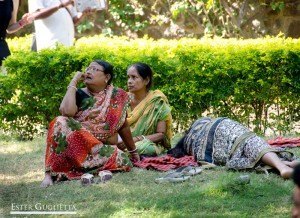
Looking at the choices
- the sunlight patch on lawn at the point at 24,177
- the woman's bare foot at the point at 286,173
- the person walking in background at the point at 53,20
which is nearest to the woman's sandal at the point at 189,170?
the woman's bare foot at the point at 286,173

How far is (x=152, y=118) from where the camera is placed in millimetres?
7172

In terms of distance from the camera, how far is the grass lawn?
498cm

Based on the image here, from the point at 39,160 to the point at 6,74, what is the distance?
7.01 feet

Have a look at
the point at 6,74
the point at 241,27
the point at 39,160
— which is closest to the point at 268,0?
the point at 241,27

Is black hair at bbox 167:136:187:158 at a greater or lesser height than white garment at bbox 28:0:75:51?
lesser

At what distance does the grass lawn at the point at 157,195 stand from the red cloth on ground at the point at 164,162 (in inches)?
4.7

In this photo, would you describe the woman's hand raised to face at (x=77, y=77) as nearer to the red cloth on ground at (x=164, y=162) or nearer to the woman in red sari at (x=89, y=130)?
the woman in red sari at (x=89, y=130)

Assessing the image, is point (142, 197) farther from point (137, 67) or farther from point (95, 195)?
point (137, 67)

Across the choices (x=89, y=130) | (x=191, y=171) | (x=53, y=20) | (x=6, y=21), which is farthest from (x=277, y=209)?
(x=53, y=20)

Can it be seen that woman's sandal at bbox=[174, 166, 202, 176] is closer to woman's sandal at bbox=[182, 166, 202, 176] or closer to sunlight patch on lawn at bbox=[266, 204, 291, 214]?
woman's sandal at bbox=[182, 166, 202, 176]

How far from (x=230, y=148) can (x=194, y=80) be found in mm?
2298

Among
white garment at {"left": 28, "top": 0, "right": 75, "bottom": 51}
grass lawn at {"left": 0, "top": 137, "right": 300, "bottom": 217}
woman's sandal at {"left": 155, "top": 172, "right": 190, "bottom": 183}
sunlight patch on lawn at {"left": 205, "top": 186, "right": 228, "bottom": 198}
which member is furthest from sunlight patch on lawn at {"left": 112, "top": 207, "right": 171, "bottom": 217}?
white garment at {"left": 28, "top": 0, "right": 75, "bottom": 51}

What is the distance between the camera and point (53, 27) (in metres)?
9.51

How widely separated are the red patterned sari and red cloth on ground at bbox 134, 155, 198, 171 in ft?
0.67
